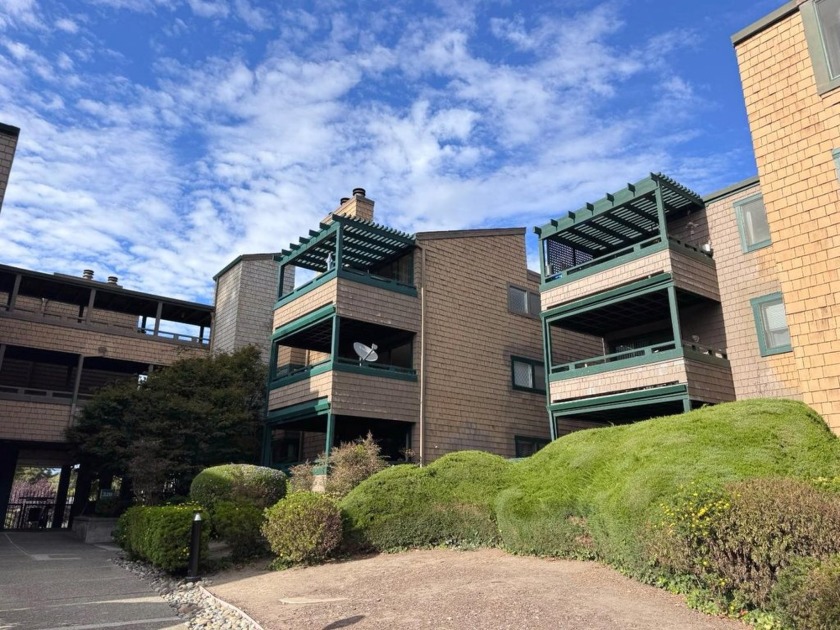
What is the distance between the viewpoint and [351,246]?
22594 mm

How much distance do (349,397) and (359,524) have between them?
6.75 meters

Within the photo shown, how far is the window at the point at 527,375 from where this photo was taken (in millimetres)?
23922

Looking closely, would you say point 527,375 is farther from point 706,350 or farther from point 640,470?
point 640,470

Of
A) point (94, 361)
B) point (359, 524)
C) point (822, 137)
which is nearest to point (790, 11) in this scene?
point (822, 137)

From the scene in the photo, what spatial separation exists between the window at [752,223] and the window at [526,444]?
403 inches

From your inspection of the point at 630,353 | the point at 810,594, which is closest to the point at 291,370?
the point at 630,353

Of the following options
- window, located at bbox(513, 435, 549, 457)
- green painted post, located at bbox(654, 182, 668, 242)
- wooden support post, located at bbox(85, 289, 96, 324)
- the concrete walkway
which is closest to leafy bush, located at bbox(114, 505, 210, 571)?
the concrete walkway

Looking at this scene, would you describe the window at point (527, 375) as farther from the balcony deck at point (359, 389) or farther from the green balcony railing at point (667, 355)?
the balcony deck at point (359, 389)

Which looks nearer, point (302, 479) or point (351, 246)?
point (302, 479)

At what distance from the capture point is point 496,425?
22484mm

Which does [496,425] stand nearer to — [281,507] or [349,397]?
[349,397]

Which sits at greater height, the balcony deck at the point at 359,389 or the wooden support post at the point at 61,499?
the balcony deck at the point at 359,389

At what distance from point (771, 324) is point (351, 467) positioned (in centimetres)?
1200

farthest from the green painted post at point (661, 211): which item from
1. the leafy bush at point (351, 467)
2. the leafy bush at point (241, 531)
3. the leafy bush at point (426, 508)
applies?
the leafy bush at point (241, 531)
